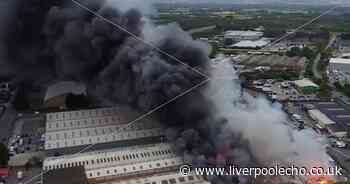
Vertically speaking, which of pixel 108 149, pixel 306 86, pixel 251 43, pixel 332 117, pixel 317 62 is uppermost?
pixel 251 43

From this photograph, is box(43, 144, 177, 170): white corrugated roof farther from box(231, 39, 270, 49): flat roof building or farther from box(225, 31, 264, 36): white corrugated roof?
box(225, 31, 264, 36): white corrugated roof

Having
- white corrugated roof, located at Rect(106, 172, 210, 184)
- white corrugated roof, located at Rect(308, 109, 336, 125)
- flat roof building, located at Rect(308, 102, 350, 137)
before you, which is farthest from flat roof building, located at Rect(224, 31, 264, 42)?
white corrugated roof, located at Rect(106, 172, 210, 184)

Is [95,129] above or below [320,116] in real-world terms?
above

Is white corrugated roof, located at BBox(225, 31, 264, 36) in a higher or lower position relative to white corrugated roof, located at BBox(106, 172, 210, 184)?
higher

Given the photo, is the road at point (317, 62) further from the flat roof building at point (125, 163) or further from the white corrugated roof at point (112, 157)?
the flat roof building at point (125, 163)

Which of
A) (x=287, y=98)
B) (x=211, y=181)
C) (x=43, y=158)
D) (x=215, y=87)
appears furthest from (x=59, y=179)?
(x=287, y=98)

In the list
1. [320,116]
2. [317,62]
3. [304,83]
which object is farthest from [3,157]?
[317,62]

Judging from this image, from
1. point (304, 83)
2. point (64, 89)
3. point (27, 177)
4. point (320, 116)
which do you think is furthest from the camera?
point (304, 83)

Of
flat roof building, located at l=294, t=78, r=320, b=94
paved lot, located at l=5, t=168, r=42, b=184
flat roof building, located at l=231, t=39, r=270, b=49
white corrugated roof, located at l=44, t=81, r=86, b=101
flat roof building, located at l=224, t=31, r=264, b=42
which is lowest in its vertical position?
paved lot, located at l=5, t=168, r=42, b=184

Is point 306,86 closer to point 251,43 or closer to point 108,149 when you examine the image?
point 108,149
